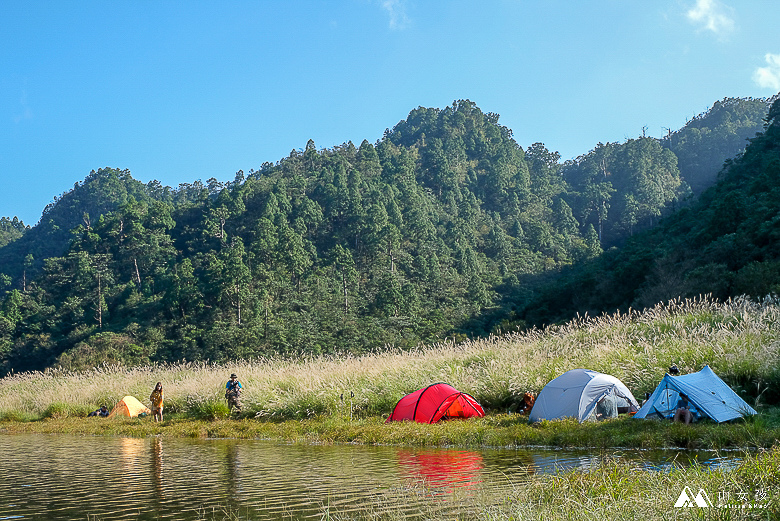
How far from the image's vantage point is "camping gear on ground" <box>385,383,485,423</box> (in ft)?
51.9

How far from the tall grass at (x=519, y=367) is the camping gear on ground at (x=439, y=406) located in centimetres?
107

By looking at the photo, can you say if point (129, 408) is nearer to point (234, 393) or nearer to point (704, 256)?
point (234, 393)

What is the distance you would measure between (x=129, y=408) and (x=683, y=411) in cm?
1804

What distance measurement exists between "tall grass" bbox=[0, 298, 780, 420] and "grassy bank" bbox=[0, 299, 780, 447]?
3 centimetres

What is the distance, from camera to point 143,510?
770cm

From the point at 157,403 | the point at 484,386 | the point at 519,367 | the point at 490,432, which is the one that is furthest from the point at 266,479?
the point at 157,403

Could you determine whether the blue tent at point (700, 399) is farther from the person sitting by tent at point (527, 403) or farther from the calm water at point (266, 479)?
the person sitting by tent at point (527, 403)

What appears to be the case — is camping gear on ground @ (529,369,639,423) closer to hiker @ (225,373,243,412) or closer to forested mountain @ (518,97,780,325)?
hiker @ (225,373,243,412)

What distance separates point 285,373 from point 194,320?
3975 cm

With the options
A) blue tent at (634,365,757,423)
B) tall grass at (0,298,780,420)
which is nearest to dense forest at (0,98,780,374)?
tall grass at (0,298,780,420)

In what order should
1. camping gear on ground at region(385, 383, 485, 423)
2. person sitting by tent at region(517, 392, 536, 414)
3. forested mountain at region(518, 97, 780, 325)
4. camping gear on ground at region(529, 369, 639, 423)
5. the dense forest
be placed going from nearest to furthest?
camping gear on ground at region(529, 369, 639, 423)
person sitting by tent at region(517, 392, 536, 414)
camping gear on ground at region(385, 383, 485, 423)
forested mountain at region(518, 97, 780, 325)
the dense forest

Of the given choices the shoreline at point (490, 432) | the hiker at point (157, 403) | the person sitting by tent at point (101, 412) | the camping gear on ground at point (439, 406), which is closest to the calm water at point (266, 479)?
the shoreline at point (490, 432)

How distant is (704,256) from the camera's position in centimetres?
3769

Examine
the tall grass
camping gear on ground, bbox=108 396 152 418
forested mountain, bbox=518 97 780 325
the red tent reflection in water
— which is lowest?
the red tent reflection in water
